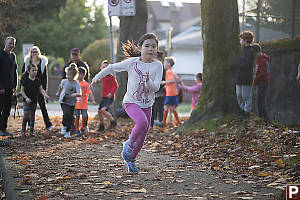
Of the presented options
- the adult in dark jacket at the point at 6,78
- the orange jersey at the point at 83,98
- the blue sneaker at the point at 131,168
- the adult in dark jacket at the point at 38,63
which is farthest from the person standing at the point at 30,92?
the blue sneaker at the point at 131,168

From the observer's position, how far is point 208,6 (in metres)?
10.7

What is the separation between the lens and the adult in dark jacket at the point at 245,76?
33.7 ft

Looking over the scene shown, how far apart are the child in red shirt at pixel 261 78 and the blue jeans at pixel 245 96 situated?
1.01 ft

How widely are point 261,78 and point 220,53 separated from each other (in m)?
1.02

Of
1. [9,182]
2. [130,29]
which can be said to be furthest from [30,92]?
[130,29]

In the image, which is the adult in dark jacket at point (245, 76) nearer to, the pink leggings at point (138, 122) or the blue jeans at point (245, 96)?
the blue jeans at point (245, 96)

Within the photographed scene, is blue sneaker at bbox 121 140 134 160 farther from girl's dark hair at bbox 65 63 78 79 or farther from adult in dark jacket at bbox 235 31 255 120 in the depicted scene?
girl's dark hair at bbox 65 63 78 79

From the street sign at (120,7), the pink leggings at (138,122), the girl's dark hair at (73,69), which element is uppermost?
the street sign at (120,7)

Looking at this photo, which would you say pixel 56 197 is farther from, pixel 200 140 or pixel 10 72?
pixel 10 72

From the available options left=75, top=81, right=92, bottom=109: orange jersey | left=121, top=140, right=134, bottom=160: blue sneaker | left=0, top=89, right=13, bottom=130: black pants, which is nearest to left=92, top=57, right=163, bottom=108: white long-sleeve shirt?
left=121, top=140, right=134, bottom=160: blue sneaker

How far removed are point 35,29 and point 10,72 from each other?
130ft

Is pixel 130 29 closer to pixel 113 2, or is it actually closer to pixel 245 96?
pixel 113 2

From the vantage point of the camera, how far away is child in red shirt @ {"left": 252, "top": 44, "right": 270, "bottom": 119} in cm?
1046

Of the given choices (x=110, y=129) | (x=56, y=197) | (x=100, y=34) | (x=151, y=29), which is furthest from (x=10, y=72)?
(x=151, y=29)
